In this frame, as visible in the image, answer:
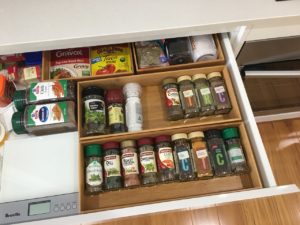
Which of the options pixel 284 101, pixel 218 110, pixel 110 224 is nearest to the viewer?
pixel 110 224

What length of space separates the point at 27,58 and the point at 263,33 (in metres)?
0.82

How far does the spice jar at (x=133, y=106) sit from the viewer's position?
864 mm

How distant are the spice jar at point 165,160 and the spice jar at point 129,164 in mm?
70

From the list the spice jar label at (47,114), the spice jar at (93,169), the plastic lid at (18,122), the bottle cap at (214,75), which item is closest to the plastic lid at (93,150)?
the spice jar at (93,169)

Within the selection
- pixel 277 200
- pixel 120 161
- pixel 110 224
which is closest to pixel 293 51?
pixel 277 200

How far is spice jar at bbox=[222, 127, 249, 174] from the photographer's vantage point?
798 mm

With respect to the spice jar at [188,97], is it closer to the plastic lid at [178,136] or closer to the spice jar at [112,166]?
the plastic lid at [178,136]

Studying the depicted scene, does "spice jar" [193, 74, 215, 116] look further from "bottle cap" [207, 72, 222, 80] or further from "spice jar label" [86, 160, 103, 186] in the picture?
"spice jar label" [86, 160, 103, 186]

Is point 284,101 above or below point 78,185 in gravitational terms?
above

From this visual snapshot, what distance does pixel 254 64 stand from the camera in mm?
989

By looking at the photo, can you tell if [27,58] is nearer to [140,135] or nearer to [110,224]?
[140,135]

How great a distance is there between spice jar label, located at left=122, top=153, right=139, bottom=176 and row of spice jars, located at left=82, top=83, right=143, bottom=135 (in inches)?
3.4

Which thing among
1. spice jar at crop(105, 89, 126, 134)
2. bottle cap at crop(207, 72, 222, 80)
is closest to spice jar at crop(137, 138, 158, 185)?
spice jar at crop(105, 89, 126, 134)

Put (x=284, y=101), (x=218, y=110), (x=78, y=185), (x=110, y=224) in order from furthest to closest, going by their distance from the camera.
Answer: (x=284, y=101), (x=218, y=110), (x=78, y=185), (x=110, y=224)
